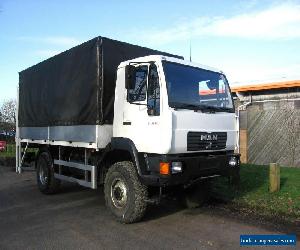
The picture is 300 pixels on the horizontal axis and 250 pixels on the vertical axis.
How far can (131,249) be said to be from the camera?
5.66 meters

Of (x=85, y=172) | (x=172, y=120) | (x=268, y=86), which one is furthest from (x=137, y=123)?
(x=268, y=86)

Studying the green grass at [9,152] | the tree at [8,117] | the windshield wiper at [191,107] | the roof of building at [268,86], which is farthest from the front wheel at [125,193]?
the tree at [8,117]

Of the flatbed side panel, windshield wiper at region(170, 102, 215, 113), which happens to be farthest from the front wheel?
windshield wiper at region(170, 102, 215, 113)

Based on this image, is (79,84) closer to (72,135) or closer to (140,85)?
(72,135)

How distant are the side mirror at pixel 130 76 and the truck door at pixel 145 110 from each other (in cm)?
9

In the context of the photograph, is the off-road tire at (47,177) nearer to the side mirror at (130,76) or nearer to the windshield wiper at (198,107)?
the side mirror at (130,76)

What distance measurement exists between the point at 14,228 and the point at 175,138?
3.15m

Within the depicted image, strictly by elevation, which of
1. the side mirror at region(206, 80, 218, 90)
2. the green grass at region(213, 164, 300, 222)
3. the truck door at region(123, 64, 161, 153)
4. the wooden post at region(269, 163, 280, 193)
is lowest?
the green grass at region(213, 164, 300, 222)

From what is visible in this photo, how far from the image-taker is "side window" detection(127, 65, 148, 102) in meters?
6.85

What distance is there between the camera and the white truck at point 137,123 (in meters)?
6.62

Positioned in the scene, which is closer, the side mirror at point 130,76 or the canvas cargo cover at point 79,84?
the side mirror at point 130,76

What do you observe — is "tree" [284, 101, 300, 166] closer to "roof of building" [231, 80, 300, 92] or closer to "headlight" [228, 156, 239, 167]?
"roof of building" [231, 80, 300, 92]

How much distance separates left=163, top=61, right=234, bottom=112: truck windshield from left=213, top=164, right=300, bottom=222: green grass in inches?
81.5

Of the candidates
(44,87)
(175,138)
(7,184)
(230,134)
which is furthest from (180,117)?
(7,184)
